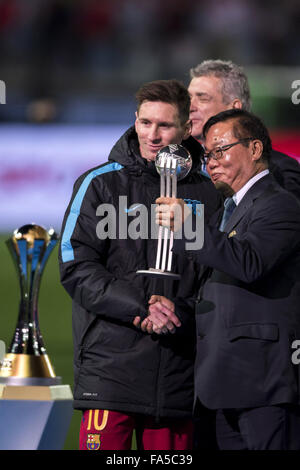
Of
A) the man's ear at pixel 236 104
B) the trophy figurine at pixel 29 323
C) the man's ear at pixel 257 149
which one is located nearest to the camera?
the trophy figurine at pixel 29 323

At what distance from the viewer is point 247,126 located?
2.99m

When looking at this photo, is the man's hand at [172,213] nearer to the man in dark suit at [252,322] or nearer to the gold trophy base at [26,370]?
the man in dark suit at [252,322]

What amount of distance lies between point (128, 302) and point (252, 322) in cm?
48

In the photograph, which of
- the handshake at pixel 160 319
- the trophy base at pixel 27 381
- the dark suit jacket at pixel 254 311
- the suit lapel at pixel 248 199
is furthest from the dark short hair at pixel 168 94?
the trophy base at pixel 27 381

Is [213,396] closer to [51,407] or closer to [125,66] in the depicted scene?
[51,407]

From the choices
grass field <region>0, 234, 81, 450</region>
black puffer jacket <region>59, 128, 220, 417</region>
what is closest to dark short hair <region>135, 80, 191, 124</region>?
black puffer jacket <region>59, 128, 220, 417</region>

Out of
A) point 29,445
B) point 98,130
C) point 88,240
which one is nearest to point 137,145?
point 88,240

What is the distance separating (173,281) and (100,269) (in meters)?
0.27

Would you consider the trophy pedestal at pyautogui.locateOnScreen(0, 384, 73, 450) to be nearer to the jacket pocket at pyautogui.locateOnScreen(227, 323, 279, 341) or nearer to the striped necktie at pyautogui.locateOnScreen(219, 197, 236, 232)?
the jacket pocket at pyautogui.locateOnScreen(227, 323, 279, 341)

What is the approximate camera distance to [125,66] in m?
13.2

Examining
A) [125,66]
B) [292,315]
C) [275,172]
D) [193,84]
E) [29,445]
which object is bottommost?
[29,445]

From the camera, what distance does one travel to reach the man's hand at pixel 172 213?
2738 millimetres

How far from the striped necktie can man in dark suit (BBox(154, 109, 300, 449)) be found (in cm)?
15

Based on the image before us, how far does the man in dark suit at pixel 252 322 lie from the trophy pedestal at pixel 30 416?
470mm
